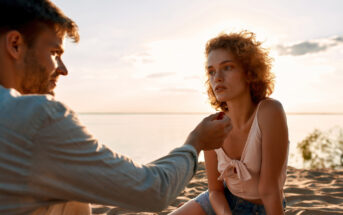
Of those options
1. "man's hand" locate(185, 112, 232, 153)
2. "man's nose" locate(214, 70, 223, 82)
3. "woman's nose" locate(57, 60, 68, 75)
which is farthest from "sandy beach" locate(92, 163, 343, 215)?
"woman's nose" locate(57, 60, 68, 75)

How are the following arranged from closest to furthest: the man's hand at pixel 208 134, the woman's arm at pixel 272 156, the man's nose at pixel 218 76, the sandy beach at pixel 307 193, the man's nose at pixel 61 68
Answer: the man's hand at pixel 208 134
the man's nose at pixel 61 68
the woman's arm at pixel 272 156
the man's nose at pixel 218 76
the sandy beach at pixel 307 193

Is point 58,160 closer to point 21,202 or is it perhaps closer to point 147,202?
point 21,202

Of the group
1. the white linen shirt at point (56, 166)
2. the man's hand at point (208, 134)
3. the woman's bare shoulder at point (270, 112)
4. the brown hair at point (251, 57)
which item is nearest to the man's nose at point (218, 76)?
the brown hair at point (251, 57)

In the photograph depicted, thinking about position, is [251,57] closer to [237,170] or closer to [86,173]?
[237,170]

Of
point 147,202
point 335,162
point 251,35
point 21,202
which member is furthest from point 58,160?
point 335,162

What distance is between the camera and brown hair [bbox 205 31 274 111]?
9.30 ft

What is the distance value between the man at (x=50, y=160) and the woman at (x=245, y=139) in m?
1.25

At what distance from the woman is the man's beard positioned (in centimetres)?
167

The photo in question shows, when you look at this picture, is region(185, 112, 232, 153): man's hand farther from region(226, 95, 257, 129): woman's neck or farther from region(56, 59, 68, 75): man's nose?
region(226, 95, 257, 129): woman's neck

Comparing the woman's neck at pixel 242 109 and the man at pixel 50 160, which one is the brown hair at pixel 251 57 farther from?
the man at pixel 50 160

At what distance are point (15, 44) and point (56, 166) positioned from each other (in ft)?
2.24

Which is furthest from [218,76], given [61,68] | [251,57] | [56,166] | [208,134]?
[56,166]

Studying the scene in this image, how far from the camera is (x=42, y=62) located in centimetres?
148

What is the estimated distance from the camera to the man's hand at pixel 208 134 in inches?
58.6
